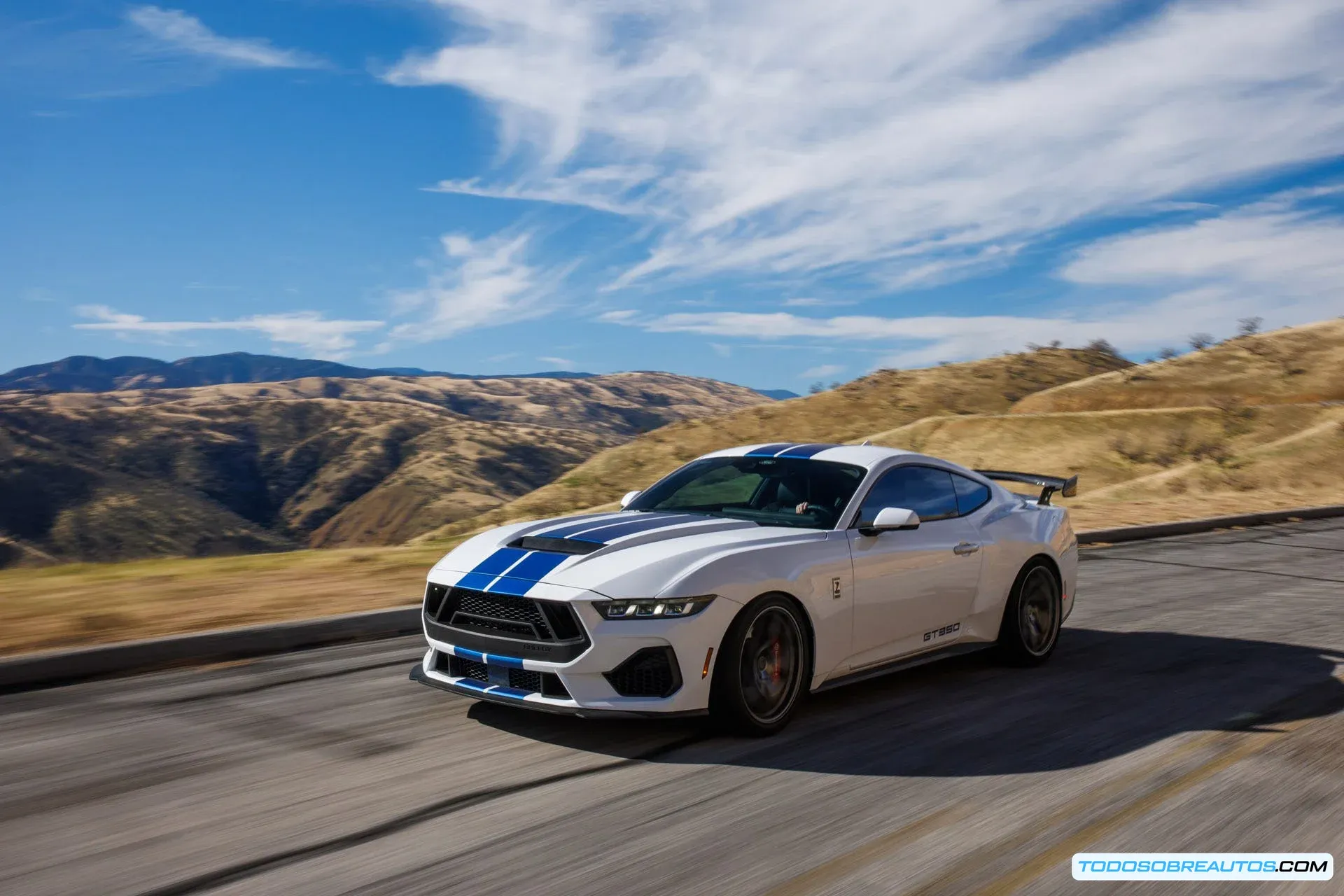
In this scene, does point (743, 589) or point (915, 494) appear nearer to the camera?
point (743, 589)

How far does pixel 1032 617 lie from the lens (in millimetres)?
7449

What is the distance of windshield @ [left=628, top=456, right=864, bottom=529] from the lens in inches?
250

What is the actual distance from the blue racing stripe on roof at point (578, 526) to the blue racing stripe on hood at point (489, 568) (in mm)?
235

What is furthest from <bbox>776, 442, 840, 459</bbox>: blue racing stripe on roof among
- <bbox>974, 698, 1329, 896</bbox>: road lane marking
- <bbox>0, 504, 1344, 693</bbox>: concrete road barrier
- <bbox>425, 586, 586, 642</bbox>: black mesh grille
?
<bbox>0, 504, 1344, 693</bbox>: concrete road barrier

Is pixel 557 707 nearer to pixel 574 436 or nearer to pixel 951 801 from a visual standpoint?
pixel 951 801

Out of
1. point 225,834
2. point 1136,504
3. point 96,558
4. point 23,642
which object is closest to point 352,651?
point 23,642

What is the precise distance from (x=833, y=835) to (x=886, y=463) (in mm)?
2890

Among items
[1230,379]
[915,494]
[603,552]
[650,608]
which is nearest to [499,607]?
[603,552]

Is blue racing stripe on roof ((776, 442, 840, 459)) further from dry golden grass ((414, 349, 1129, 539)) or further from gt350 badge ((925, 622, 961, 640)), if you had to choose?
dry golden grass ((414, 349, 1129, 539))

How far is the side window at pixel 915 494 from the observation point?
255 inches

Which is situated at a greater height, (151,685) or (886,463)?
(886,463)

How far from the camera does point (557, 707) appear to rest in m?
5.16

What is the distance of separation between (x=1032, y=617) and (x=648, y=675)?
3.33 metres

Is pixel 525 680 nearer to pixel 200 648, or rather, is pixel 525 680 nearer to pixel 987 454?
pixel 200 648
